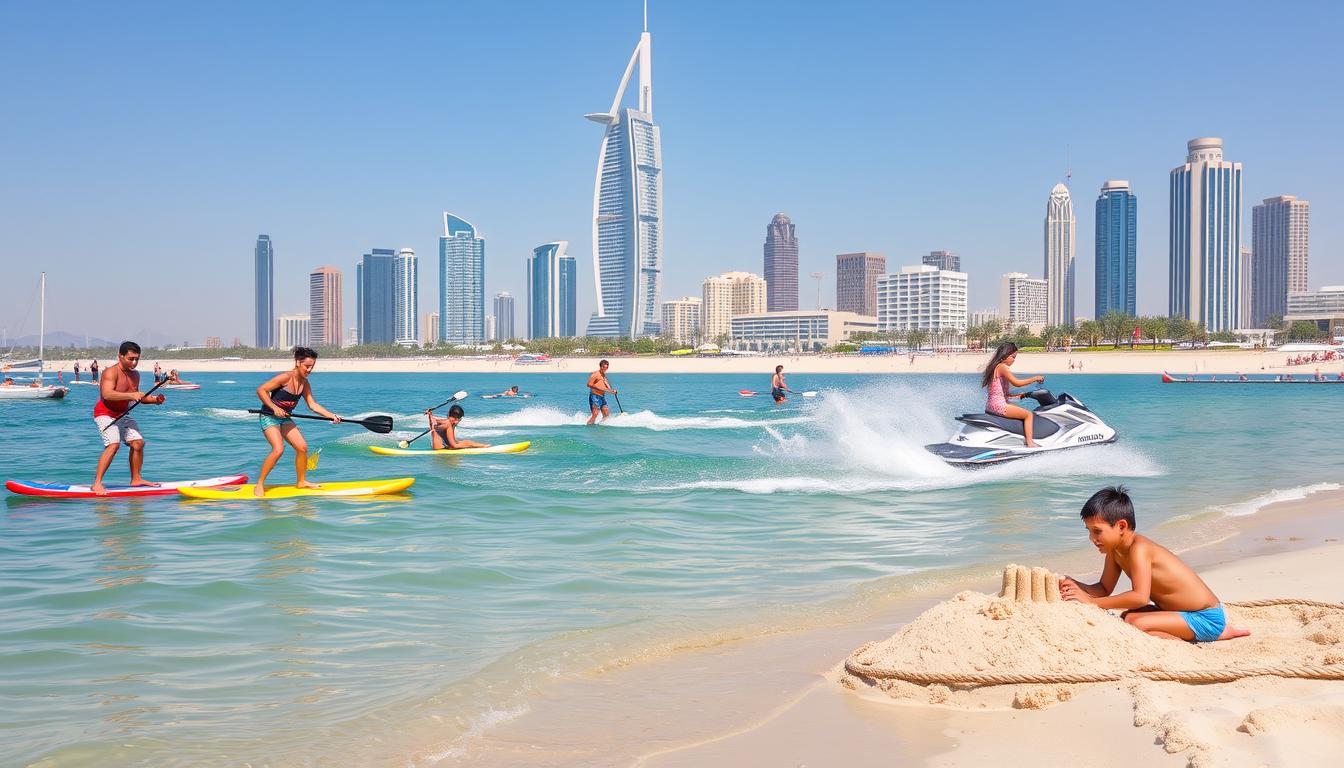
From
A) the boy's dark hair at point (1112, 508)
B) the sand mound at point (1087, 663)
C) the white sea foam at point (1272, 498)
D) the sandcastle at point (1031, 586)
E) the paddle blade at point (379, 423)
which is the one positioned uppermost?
the boy's dark hair at point (1112, 508)

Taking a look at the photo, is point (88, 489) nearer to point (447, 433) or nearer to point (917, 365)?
point (447, 433)

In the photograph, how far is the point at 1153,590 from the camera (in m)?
4.97

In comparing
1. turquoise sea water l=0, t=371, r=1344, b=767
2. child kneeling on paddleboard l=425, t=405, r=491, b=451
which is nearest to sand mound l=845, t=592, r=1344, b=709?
turquoise sea water l=0, t=371, r=1344, b=767

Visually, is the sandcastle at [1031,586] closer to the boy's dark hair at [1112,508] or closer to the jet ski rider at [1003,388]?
the boy's dark hair at [1112,508]

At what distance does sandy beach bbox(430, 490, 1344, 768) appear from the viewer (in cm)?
358

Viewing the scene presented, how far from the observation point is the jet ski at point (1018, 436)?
1388cm

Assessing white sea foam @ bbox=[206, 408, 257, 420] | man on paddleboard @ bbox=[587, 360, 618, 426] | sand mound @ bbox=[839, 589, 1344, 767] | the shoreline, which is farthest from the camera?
the shoreline

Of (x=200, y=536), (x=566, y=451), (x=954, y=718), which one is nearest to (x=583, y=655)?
(x=954, y=718)

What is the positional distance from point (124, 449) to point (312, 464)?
35.1ft

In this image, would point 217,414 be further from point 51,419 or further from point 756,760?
point 756,760

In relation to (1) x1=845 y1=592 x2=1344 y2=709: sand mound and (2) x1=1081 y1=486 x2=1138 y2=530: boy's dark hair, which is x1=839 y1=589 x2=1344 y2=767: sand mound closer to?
(1) x1=845 y1=592 x2=1344 y2=709: sand mound

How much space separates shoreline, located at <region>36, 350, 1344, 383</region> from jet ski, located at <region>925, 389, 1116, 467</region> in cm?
5532

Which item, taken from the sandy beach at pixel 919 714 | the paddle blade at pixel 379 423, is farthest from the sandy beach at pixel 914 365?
the sandy beach at pixel 919 714

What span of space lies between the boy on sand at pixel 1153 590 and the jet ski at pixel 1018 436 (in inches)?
358
